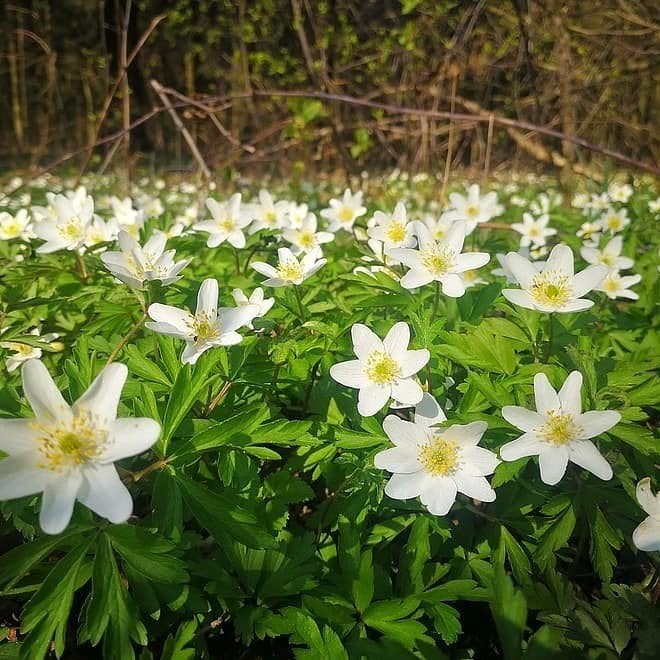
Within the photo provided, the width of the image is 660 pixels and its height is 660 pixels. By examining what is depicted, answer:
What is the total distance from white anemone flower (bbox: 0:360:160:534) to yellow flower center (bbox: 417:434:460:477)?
2.43 ft

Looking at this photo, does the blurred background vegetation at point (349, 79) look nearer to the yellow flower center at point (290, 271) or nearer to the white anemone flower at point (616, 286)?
the white anemone flower at point (616, 286)

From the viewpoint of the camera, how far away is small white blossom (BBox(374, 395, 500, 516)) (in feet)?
4.58

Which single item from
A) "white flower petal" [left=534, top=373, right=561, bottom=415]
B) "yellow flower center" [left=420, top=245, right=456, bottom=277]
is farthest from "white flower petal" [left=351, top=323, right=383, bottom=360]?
"white flower petal" [left=534, top=373, right=561, bottom=415]

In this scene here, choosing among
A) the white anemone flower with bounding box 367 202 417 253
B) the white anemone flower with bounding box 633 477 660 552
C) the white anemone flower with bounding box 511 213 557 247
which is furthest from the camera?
the white anemone flower with bounding box 511 213 557 247

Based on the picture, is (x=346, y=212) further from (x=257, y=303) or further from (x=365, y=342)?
(x=365, y=342)

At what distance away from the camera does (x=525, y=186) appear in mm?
8031

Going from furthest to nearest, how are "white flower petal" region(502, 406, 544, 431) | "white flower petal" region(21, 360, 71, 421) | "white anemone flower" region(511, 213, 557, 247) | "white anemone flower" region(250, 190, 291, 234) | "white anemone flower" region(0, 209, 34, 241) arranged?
"white anemone flower" region(511, 213, 557, 247) < "white anemone flower" region(250, 190, 291, 234) < "white anemone flower" region(0, 209, 34, 241) < "white flower petal" region(502, 406, 544, 431) < "white flower petal" region(21, 360, 71, 421)

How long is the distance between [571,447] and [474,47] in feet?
26.3

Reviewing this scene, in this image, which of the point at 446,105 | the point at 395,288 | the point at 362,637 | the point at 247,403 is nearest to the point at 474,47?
the point at 446,105

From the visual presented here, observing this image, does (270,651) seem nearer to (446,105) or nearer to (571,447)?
(571,447)

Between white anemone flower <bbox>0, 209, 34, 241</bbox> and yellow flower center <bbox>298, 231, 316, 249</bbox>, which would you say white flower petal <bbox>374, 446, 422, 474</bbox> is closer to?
yellow flower center <bbox>298, 231, 316, 249</bbox>

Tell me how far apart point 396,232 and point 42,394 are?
5.48 ft

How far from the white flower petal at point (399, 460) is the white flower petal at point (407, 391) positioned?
0.44 ft

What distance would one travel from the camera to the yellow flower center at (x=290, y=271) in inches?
77.9
